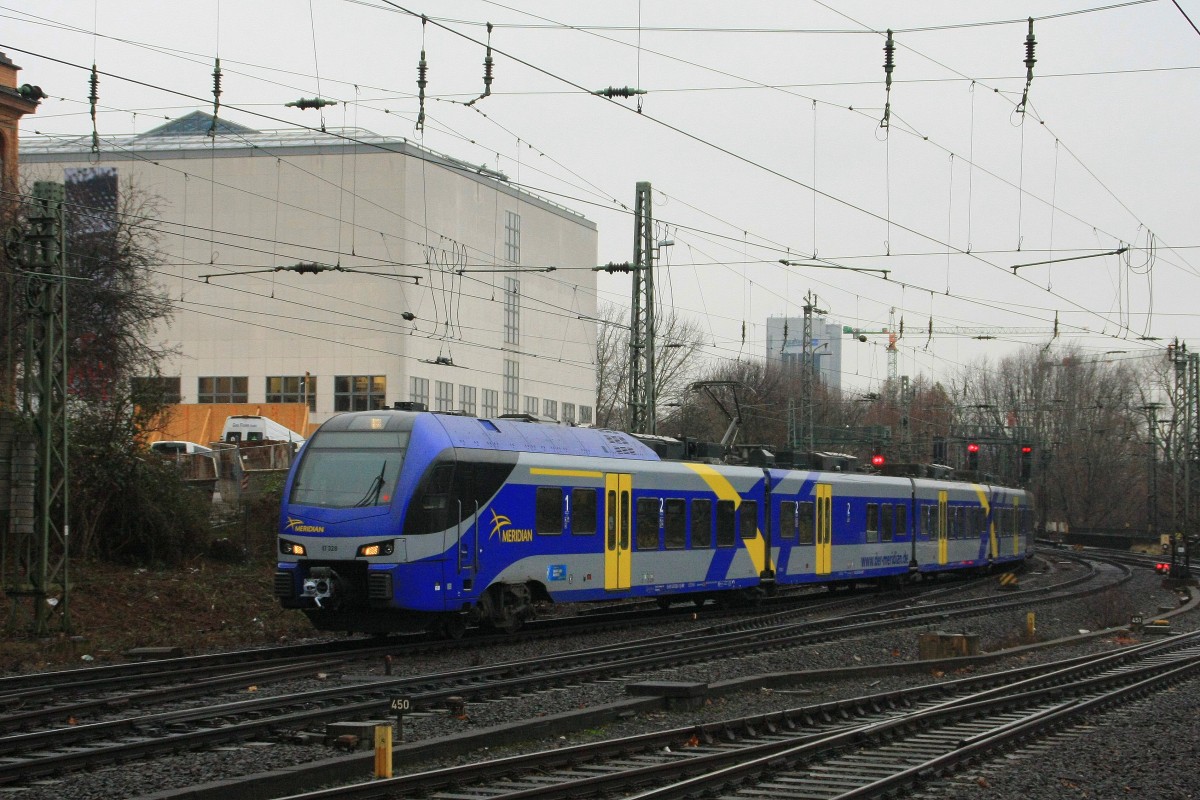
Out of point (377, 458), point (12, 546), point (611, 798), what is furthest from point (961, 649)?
point (12, 546)

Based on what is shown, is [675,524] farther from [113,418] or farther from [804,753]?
[804,753]

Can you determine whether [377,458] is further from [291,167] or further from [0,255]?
[291,167]

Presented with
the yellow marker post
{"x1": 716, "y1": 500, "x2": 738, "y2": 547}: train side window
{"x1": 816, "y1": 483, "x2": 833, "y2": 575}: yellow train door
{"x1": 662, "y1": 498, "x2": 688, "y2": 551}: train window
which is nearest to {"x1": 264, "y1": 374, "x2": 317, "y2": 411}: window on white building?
{"x1": 816, "y1": 483, "x2": 833, "y2": 575}: yellow train door

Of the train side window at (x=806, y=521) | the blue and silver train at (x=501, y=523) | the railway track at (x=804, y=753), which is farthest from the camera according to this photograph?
the train side window at (x=806, y=521)

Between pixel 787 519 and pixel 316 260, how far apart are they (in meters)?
41.3

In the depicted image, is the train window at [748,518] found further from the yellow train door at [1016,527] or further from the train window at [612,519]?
the yellow train door at [1016,527]

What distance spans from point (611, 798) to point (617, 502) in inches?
482

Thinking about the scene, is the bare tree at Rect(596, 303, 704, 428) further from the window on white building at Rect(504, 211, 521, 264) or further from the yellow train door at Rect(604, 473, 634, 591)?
the yellow train door at Rect(604, 473, 634, 591)

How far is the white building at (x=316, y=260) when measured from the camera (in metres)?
63.5

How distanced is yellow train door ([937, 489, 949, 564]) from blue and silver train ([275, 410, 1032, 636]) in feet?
31.6

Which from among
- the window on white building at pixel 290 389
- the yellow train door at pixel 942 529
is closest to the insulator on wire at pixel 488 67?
the yellow train door at pixel 942 529

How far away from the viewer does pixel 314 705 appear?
12.8 metres

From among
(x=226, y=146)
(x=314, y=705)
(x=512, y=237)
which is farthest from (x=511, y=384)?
(x=314, y=705)

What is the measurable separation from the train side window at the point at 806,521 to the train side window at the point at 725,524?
311cm
